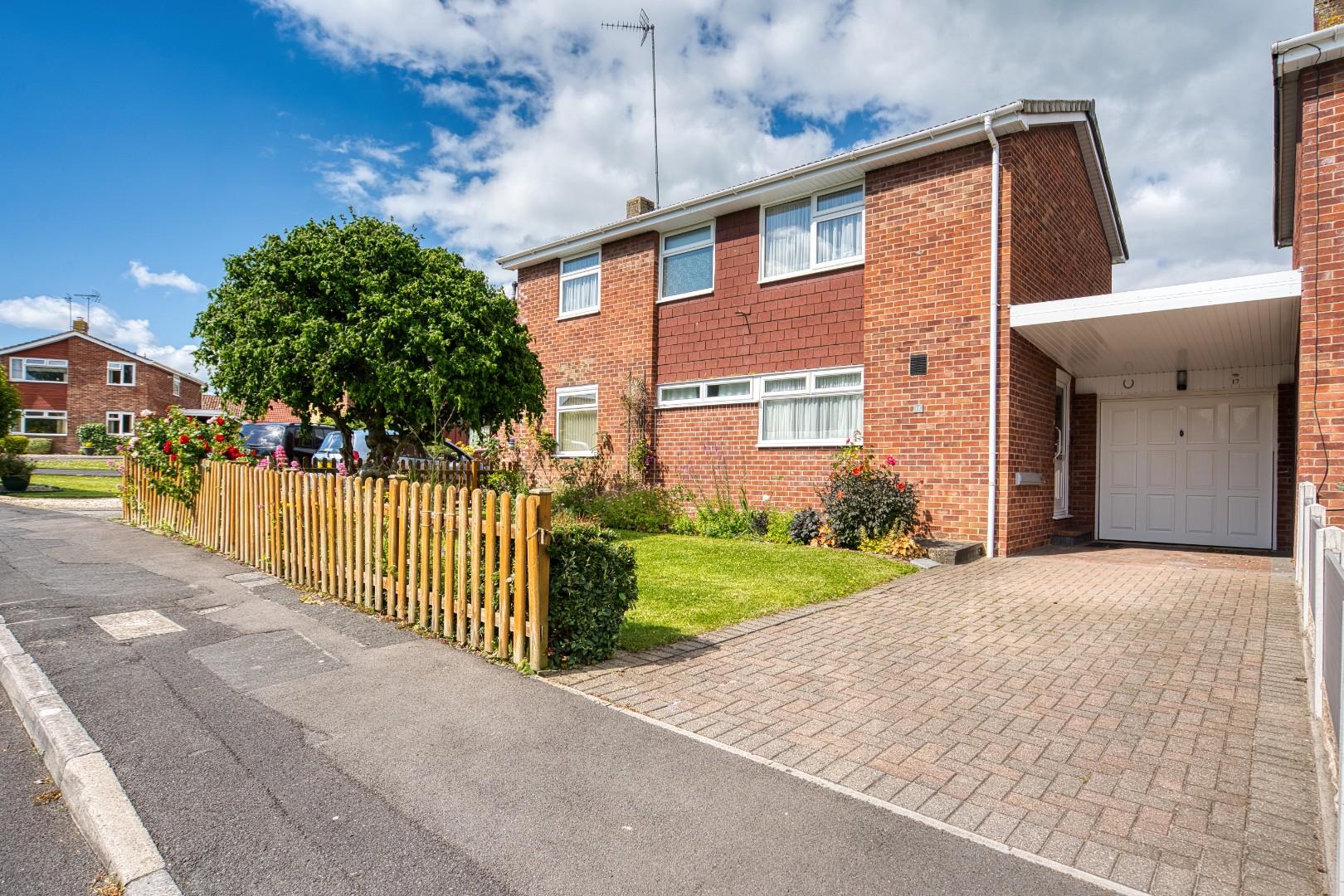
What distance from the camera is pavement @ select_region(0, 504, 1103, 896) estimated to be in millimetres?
2578

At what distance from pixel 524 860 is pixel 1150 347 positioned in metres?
11.1

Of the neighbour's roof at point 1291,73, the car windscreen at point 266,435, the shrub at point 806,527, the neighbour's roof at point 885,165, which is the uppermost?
the neighbour's roof at point 885,165

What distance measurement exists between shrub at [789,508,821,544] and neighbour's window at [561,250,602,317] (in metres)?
6.70

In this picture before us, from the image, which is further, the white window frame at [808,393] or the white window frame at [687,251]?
the white window frame at [687,251]

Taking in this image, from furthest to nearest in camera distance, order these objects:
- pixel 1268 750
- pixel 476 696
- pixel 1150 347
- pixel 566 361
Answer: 1. pixel 566 361
2. pixel 1150 347
3. pixel 476 696
4. pixel 1268 750

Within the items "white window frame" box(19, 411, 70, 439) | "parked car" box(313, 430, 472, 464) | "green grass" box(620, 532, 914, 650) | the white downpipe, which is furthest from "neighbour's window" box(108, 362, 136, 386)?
the white downpipe

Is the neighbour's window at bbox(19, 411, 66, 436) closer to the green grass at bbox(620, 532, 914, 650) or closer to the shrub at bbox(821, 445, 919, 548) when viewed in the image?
the green grass at bbox(620, 532, 914, 650)

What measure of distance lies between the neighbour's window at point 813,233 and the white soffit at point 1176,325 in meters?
2.92

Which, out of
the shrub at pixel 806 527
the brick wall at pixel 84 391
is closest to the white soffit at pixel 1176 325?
the shrub at pixel 806 527

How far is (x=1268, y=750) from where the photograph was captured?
366cm

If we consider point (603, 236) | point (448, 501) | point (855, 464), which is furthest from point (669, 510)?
point (448, 501)

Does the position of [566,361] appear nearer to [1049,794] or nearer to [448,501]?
[448,501]

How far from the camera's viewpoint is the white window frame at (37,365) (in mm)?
40594

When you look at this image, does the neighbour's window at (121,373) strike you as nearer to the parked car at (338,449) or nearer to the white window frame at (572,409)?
the parked car at (338,449)
